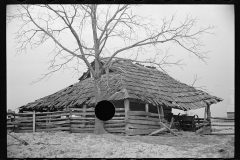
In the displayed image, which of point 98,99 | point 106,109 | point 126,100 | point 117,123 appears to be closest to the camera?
point 106,109

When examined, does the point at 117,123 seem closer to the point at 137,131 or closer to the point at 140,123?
the point at 137,131

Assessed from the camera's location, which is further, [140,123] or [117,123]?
[140,123]

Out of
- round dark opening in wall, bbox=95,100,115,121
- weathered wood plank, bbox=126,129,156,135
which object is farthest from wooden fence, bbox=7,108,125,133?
round dark opening in wall, bbox=95,100,115,121

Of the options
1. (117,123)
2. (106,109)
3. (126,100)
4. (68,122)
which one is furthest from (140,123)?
(106,109)

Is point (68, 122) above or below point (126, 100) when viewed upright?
below

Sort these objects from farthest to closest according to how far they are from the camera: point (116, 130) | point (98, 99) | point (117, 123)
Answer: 1. point (117, 123)
2. point (116, 130)
3. point (98, 99)

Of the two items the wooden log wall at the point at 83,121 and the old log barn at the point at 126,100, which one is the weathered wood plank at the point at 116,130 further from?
the wooden log wall at the point at 83,121

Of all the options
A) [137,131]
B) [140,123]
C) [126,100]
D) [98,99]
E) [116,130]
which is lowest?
[137,131]

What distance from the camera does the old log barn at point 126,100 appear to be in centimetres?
1112

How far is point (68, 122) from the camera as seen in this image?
12211 mm

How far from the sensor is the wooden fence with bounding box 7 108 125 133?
10.8 m

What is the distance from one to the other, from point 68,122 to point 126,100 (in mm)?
3132
